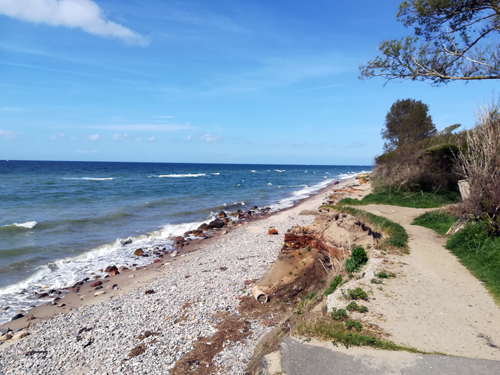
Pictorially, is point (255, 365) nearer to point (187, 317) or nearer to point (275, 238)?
point (187, 317)

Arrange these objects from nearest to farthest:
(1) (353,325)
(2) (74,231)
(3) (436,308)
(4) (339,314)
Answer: (1) (353,325), (4) (339,314), (3) (436,308), (2) (74,231)

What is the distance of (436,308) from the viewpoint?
596 centimetres

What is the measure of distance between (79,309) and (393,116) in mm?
43778

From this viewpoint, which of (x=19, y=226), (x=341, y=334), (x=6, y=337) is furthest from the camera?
(x=19, y=226)

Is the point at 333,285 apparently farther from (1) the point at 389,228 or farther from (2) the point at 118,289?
(2) the point at 118,289

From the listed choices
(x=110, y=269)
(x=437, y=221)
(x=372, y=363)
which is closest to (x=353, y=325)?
(x=372, y=363)

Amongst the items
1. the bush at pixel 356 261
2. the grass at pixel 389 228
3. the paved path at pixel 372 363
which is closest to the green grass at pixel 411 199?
the grass at pixel 389 228

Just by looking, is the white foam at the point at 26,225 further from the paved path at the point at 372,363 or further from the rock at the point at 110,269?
the paved path at the point at 372,363

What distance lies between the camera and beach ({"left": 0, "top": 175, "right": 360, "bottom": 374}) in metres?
6.87

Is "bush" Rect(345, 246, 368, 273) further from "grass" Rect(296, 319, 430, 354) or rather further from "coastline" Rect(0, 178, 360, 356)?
"coastline" Rect(0, 178, 360, 356)

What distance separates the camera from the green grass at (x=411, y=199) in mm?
16922

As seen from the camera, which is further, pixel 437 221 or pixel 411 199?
pixel 411 199

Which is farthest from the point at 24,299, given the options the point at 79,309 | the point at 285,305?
the point at 285,305

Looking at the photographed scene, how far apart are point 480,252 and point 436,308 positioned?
132 inches
